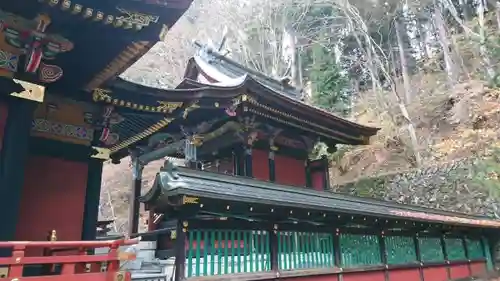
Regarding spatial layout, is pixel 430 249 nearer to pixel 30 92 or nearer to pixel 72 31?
pixel 72 31

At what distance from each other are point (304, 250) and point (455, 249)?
24.4 ft

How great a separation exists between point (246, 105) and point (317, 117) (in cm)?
293

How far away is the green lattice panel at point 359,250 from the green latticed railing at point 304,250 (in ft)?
1.47

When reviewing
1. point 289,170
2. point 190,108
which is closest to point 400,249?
point 289,170

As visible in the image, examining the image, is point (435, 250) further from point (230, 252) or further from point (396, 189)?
point (230, 252)

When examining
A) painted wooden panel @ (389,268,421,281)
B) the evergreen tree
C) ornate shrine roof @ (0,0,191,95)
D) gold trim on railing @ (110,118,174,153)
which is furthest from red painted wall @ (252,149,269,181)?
the evergreen tree

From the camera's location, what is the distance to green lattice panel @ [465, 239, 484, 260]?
13.0 meters

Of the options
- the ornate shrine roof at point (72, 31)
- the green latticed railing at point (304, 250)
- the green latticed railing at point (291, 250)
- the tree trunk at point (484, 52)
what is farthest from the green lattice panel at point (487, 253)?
the ornate shrine roof at point (72, 31)

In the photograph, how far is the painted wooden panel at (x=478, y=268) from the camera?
12.8m

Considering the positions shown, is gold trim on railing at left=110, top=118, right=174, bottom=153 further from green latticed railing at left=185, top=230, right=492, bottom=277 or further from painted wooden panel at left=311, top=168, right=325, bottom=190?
painted wooden panel at left=311, top=168, right=325, bottom=190

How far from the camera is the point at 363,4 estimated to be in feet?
81.1

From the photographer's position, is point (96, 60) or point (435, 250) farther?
point (435, 250)

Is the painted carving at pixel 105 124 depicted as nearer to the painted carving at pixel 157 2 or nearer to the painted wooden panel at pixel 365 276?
the painted carving at pixel 157 2

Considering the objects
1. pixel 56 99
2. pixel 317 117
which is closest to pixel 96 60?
pixel 56 99
